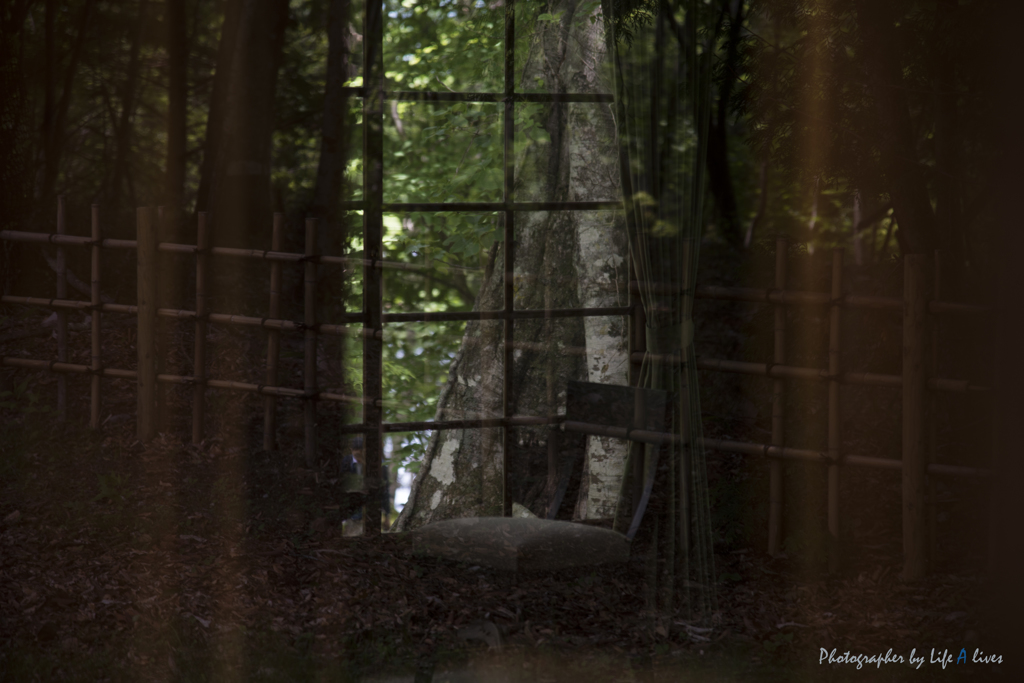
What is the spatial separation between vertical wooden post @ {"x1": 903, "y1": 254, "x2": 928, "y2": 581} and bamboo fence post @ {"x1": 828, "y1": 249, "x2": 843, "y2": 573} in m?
0.28

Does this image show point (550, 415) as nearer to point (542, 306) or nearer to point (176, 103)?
point (542, 306)

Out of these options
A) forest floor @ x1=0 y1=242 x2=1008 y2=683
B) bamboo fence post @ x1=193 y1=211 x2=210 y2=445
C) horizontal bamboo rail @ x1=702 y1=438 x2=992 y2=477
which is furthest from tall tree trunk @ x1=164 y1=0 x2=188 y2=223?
horizontal bamboo rail @ x1=702 y1=438 x2=992 y2=477

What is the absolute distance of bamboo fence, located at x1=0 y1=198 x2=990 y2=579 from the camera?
392 centimetres

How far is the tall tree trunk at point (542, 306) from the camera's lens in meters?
4.29

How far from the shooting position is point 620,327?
4.59m

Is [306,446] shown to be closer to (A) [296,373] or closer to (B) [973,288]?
(A) [296,373]

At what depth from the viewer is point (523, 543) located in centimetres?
369

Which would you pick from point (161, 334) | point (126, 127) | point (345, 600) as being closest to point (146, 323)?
point (161, 334)

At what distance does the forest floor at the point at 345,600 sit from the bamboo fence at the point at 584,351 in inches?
10.6

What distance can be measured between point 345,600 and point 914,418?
8.34 ft

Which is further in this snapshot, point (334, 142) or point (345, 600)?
point (334, 142)

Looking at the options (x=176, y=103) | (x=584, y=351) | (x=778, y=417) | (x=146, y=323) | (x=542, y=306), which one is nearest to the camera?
(x=778, y=417)

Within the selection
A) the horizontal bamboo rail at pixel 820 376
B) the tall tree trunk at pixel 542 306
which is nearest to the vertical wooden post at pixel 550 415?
the tall tree trunk at pixel 542 306

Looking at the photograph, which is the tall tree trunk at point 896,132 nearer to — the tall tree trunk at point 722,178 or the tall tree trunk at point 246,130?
the tall tree trunk at point 722,178
